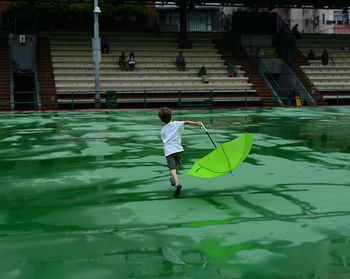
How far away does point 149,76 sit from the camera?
33.6 m

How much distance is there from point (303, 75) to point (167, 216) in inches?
1206

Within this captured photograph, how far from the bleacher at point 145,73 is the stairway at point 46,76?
1.09ft

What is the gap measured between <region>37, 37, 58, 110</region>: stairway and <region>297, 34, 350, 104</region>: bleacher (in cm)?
1747

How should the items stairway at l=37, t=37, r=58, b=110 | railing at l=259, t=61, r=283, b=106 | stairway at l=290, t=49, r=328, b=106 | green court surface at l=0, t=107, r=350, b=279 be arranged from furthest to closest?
railing at l=259, t=61, r=283, b=106 < stairway at l=290, t=49, r=328, b=106 < stairway at l=37, t=37, r=58, b=110 < green court surface at l=0, t=107, r=350, b=279

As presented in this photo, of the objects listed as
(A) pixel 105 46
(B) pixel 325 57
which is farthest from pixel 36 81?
(B) pixel 325 57

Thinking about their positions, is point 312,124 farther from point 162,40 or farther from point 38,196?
point 162,40

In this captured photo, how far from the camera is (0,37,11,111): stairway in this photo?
2889 centimetres

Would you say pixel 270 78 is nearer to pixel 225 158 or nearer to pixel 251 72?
pixel 251 72

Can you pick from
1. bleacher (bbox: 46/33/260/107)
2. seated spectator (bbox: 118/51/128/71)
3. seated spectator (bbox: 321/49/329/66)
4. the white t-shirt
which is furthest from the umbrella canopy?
seated spectator (bbox: 321/49/329/66)

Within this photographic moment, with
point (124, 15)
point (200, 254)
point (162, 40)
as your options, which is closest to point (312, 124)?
point (200, 254)

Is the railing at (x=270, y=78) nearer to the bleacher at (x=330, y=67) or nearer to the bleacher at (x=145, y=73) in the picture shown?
the bleacher at (x=145, y=73)

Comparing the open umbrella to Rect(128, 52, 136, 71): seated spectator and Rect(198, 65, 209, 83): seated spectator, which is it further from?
Rect(128, 52, 136, 71): seated spectator

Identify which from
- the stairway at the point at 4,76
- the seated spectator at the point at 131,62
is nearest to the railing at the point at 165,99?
the stairway at the point at 4,76

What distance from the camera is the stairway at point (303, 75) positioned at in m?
33.3
